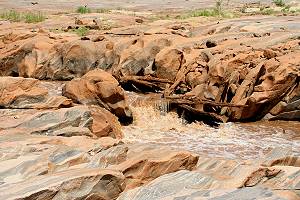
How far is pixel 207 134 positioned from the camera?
62.7ft

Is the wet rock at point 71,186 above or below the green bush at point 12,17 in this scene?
below

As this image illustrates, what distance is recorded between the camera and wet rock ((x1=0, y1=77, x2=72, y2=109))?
17.8 meters

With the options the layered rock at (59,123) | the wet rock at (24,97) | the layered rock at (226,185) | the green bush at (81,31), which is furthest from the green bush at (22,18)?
the layered rock at (226,185)

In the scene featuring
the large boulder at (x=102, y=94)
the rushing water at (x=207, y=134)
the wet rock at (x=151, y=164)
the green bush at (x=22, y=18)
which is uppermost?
the green bush at (x=22, y=18)

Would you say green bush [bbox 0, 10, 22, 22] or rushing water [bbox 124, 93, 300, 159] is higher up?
green bush [bbox 0, 10, 22, 22]

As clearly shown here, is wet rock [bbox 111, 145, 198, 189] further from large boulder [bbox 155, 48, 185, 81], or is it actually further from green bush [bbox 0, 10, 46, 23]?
green bush [bbox 0, 10, 46, 23]

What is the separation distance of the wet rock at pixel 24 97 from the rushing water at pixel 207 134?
9.99 feet

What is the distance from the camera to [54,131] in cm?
1394

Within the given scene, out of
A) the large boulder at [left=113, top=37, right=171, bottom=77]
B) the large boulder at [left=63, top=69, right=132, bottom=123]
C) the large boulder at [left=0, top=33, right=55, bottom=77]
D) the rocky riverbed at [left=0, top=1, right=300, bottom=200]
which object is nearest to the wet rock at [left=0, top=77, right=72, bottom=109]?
the rocky riverbed at [left=0, top=1, right=300, bottom=200]

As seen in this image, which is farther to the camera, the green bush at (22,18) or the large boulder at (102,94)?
the green bush at (22,18)

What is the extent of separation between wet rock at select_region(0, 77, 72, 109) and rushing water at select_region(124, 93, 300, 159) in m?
3.04

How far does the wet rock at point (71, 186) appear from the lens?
805 cm

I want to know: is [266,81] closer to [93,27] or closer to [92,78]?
[92,78]

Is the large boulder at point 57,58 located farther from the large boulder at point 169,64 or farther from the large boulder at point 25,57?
the large boulder at point 169,64
